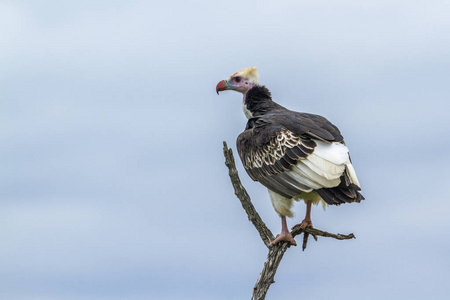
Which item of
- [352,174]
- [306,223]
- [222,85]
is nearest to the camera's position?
[352,174]

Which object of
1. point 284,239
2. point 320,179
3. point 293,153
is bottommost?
point 284,239

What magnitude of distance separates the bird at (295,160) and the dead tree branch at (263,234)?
15 cm

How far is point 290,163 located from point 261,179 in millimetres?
921

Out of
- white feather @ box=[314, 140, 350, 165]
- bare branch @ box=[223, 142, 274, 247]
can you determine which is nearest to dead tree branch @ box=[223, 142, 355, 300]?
bare branch @ box=[223, 142, 274, 247]

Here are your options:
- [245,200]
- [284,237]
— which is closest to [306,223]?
[284,237]

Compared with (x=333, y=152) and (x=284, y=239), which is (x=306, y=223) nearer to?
(x=284, y=239)

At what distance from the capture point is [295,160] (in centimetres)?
1420

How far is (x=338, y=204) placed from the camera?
13531 millimetres

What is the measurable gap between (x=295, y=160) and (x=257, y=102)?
8.87 feet

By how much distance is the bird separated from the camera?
44.9 feet

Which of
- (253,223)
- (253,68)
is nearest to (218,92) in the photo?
(253,68)

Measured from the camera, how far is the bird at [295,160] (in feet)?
44.9

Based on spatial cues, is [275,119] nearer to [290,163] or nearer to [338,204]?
[290,163]

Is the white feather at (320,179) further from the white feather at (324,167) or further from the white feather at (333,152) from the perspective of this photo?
the white feather at (333,152)
